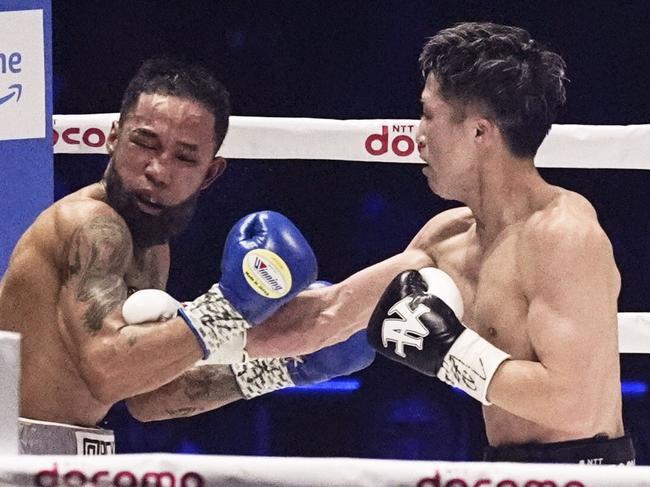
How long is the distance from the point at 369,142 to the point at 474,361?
949 millimetres

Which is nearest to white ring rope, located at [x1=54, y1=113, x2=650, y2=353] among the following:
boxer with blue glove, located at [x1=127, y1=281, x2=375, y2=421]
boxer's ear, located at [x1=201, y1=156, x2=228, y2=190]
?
boxer's ear, located at [x1=201, y1=156, x2=228, y2=190]

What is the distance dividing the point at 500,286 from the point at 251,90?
1751 millimetres

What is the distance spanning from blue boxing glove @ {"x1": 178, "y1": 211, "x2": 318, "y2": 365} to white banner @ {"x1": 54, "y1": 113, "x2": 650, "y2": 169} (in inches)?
17.9

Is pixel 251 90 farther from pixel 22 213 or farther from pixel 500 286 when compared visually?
pixel 500 286

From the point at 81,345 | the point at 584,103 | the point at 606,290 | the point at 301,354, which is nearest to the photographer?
the point at 606,290

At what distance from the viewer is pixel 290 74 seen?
3.72 m

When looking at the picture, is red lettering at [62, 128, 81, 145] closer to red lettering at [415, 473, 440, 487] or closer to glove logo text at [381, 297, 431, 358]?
glove logo text at [381, 297, 431, 358]

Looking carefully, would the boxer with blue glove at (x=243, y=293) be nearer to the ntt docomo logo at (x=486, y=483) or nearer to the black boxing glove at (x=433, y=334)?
the black boxing glove at (x=433, y=334)

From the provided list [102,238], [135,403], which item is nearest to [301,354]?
[135,403]

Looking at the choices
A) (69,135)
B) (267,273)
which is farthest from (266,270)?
(69,135)

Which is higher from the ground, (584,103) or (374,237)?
(584,103)

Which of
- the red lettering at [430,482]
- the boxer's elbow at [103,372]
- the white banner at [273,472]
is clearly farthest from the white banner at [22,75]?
the red lettering at [430,482]

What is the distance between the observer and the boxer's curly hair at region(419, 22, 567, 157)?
2.27 metres

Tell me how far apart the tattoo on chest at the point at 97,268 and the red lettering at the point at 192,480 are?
120 cm
